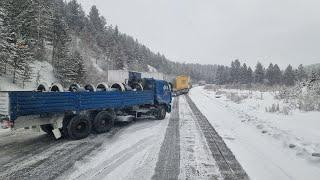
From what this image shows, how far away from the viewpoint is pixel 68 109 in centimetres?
1152

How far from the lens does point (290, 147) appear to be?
966cm

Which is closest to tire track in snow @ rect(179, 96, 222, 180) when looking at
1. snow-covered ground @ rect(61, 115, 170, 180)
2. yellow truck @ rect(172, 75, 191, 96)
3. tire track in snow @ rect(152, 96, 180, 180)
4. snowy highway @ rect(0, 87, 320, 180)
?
snowy highway @ rect(0, 87, 320, 180)

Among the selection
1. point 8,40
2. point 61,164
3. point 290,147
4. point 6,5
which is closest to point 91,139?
point 61,164

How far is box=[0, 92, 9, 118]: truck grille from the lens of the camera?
948 cm

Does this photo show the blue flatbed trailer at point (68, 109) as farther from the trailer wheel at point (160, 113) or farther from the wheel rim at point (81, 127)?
the trailer wheel at point (160, 113)

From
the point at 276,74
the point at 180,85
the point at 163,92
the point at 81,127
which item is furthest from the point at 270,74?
the point at 81,127

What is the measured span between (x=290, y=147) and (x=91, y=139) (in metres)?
6.76

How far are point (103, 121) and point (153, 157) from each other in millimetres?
5097

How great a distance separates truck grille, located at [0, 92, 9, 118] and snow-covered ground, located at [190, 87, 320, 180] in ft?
22.5

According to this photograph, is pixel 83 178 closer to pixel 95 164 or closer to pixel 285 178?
pixel 95 164

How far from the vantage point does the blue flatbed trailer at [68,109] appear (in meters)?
9.65

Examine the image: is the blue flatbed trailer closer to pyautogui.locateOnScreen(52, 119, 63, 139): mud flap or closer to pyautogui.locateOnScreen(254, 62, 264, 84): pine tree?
pyautogui.locateOnScreen(52, 119, 63, 139): mud flap

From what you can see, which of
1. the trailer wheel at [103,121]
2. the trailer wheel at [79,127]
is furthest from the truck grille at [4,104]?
the trailer wheel at [103,121]

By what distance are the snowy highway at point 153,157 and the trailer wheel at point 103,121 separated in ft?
1.50
